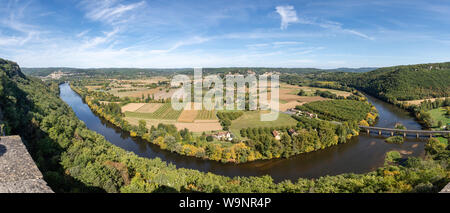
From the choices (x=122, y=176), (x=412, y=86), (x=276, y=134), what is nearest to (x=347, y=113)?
(x=276, y=134)

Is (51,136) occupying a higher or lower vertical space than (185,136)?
higher

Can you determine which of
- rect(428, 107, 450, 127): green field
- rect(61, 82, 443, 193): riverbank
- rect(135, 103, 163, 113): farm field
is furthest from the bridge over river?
rect(135, 103, 163, 113): farm field

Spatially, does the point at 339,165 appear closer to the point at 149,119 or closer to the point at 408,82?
the point at 149,119

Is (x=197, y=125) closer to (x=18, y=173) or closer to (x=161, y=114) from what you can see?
(x=161, y=114)

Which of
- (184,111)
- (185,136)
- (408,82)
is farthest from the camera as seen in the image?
(408,82)
